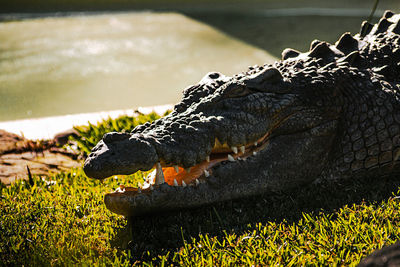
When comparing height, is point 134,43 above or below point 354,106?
below

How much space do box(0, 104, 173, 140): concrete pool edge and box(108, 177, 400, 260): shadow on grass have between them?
8.30 ft

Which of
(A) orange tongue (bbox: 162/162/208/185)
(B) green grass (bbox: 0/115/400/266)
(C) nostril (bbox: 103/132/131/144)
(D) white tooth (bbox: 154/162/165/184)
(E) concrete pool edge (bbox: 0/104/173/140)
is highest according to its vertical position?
(C) nostril (bbox: 103/132/131/144)

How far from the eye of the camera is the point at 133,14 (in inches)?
456

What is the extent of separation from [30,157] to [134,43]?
5.41 meters

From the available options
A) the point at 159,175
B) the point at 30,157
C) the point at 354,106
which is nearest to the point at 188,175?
the point at 159,175

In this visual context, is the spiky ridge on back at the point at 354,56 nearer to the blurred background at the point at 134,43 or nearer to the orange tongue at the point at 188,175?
the orange tongue at the point at 188,175

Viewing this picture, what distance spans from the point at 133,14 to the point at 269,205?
959 cm

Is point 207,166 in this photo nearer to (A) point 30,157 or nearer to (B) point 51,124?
(A) point 30,157

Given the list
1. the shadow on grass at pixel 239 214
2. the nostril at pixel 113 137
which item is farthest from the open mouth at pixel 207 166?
the nostril at pixel 113 137

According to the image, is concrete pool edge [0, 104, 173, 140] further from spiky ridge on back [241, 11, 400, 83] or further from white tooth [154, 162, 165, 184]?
white tooth [154, 162, 165, 184]

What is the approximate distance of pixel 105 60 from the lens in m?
8.54

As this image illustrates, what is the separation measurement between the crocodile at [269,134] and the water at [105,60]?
3797 mm

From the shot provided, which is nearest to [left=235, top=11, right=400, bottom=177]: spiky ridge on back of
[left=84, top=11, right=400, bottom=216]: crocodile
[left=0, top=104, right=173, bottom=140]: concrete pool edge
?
[left=84, top=11, right=400, bottom=216]: crocodile

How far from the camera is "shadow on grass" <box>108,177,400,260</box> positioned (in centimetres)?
267
